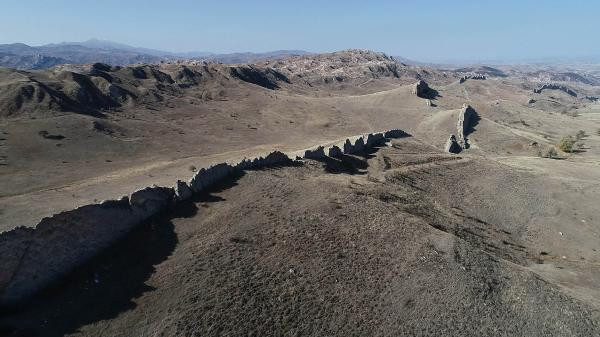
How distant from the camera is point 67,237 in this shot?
22.5m

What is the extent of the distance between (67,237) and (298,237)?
12.1m

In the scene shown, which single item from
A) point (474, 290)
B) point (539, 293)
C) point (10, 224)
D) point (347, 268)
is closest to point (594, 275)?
point (539, 293)

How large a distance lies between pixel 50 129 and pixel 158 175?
25.3m

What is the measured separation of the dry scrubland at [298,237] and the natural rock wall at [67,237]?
4.0 inches

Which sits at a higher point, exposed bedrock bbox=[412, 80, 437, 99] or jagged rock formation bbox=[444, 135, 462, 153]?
exposed bedrock bbox=[412, 80, 437, 99]

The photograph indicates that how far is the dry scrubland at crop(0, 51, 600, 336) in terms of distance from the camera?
20.5m

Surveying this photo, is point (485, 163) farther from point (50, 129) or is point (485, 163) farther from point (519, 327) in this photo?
point (50, 129)

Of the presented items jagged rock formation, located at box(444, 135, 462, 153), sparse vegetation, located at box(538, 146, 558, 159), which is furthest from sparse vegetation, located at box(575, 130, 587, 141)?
jagged rock formation, located at box(444, 135, 462, 153)

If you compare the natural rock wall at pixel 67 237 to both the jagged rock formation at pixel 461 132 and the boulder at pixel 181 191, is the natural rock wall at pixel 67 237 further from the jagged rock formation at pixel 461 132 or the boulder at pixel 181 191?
the jagged rock formation at pixel 461 132

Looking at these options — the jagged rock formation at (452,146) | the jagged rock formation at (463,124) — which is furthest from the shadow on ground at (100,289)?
the jagged rock formation at (463,124)

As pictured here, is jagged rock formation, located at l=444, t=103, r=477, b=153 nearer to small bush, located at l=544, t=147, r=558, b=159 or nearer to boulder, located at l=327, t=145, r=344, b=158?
small bush, located at l=544, t=147, r=558, b=159

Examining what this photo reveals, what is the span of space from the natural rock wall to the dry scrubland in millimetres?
103

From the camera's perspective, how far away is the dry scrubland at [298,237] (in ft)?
67.1

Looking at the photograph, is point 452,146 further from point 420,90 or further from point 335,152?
point 420,90
